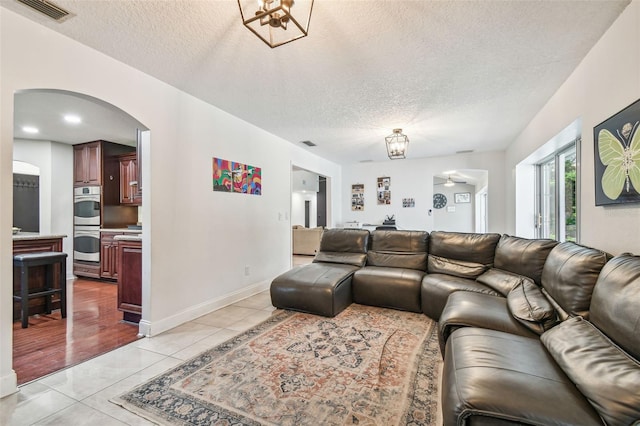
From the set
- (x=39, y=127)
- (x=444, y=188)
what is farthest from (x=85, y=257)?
(x=444, y=188)

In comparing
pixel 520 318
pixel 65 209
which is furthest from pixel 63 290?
pixel 520 318

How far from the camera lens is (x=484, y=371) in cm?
124

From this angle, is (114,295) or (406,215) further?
(406,215)

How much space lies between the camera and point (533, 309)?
178 centimetres

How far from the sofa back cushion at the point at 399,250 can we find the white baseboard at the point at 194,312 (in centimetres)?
174

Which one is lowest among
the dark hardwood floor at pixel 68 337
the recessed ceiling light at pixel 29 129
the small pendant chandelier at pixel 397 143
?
the dark hardwood floor at pixel 68 337

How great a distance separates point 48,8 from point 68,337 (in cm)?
269

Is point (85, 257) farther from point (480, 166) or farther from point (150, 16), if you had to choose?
point (480, 166)

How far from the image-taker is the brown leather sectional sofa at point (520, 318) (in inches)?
40.7

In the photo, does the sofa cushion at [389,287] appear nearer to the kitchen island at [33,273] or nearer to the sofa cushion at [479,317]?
the sofa cushion at [479,317]

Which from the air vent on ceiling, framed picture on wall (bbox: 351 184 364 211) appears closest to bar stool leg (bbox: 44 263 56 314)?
the air vent on ceiling

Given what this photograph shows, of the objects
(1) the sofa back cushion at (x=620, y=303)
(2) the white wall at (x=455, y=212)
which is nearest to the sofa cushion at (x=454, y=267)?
(1) the sofa back cushion at (x=620, y=303)

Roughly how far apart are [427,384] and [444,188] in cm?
963

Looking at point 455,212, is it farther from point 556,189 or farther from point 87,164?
point 87,164
